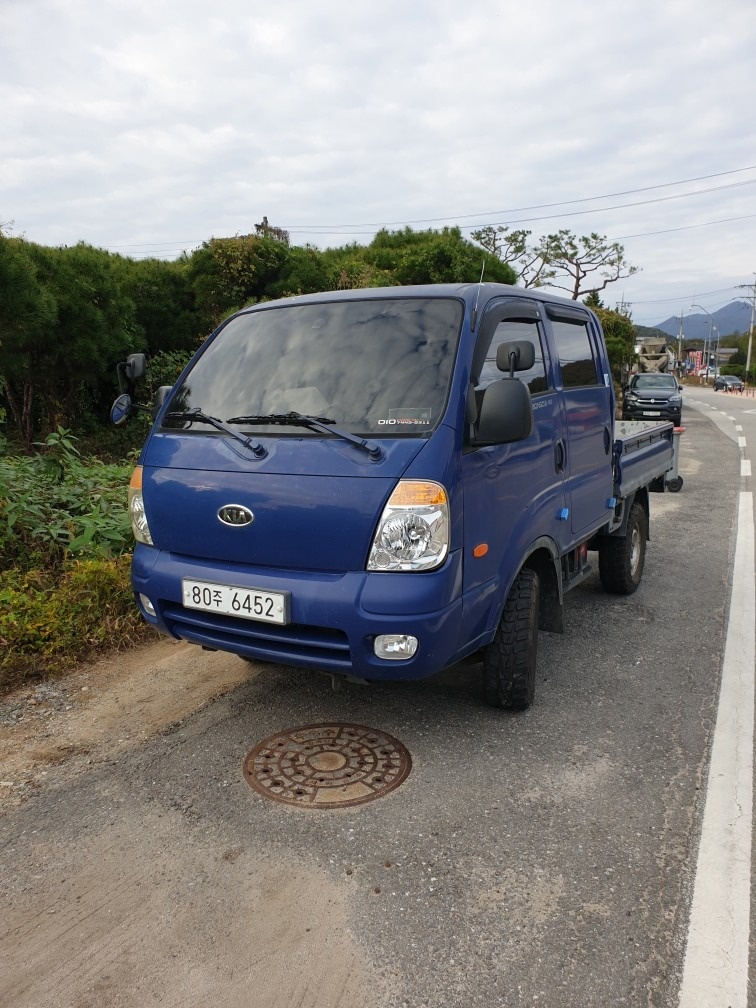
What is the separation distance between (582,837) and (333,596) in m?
1.29

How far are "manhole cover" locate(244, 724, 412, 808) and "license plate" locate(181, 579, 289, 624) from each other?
27.2 inches

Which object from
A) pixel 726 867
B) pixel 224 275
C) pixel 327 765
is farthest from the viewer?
pixel 224 275

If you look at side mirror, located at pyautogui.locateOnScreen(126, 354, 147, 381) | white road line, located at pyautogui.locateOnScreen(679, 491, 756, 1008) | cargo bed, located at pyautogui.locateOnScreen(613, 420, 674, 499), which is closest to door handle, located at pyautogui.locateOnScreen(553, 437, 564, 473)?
cargo bed, located at pyautogui.locateOnScreen(613, 420, 674, 499)

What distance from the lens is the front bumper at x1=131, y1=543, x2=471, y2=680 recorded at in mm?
2945

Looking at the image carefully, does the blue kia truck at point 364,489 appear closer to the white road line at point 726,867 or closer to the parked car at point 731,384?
Answer: the white road line at point 726,867

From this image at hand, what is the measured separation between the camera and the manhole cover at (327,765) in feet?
10.2

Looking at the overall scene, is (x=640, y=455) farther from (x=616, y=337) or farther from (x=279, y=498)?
(x=616, y=337)

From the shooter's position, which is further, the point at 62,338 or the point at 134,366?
the point at 62,338

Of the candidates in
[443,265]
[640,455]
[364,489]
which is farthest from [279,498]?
[443,265]

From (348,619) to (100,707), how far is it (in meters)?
1.77

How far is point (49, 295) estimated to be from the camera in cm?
771

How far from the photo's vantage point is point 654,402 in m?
23.5

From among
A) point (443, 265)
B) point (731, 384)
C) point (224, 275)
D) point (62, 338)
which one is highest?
point (443, 265)

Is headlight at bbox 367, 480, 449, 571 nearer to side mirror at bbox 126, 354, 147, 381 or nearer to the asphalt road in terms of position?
the asphalt road
